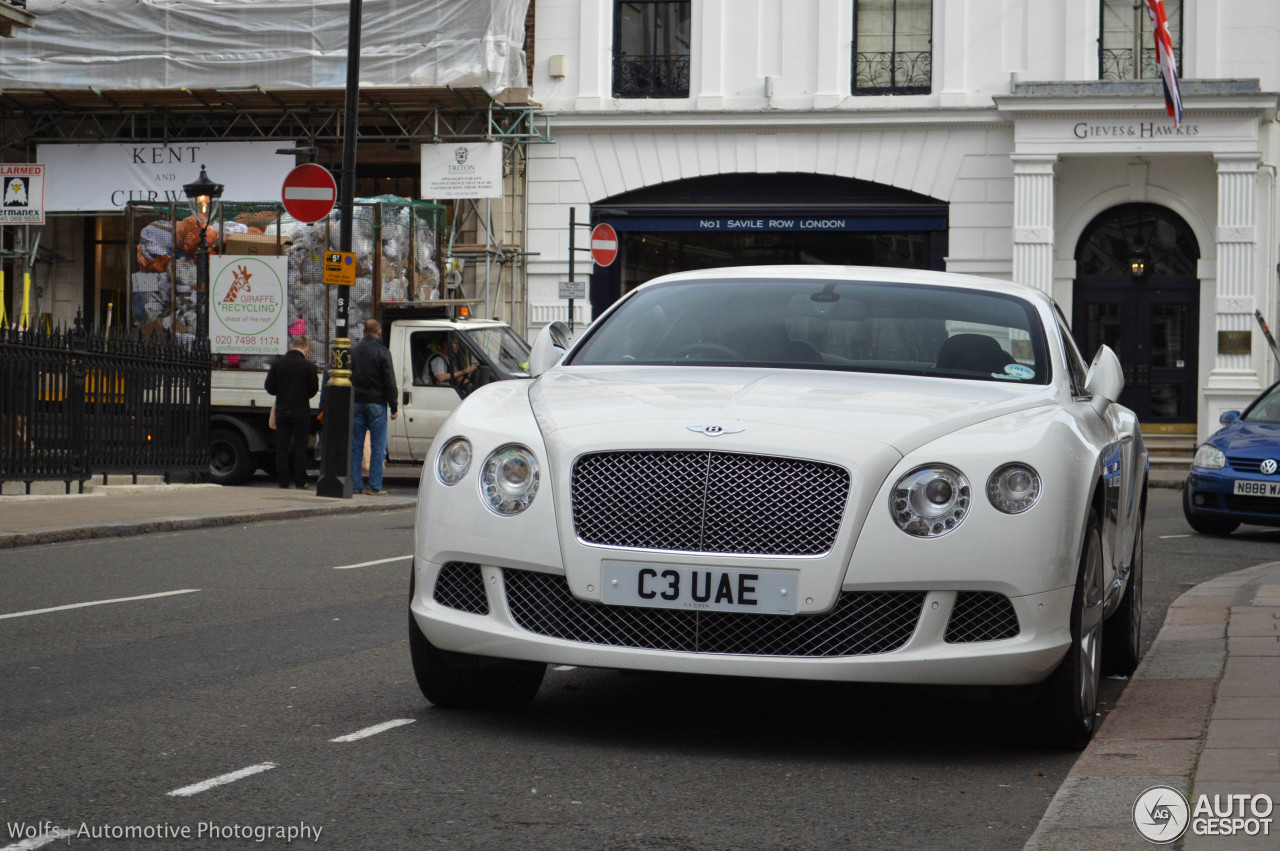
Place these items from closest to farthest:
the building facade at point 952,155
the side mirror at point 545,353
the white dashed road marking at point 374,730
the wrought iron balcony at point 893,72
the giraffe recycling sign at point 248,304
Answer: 1. the white dashed road marking at point 374,730
2. the side mirror at point 545,353
3. the giraffe recycling sign at point 248,304
4. the building facade at point 952,155
5. the wrought iron balcony at point 893,72

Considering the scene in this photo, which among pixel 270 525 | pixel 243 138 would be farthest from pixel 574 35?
pixel 270 525

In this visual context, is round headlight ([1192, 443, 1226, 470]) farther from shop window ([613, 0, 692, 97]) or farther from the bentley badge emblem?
shop window ([613, 0, 692, 97])

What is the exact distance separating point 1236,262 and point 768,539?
23.9 metres

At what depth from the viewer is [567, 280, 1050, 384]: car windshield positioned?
6.31 meters

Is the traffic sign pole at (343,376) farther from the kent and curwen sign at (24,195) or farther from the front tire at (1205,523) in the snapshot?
the front tire at (1205,523)

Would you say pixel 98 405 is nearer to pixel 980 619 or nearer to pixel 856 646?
pixel 856 646

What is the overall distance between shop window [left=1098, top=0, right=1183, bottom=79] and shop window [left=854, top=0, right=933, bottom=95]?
2.85 metres

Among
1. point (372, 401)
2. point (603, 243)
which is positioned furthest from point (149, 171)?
point (372, 401)

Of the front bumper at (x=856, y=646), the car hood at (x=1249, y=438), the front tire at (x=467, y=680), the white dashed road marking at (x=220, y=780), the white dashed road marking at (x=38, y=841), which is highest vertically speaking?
the car hood at (x=1249, y=438)

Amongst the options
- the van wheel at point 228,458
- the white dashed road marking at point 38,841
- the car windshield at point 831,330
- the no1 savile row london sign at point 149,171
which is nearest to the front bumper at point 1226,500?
the car windshield at point 831,330

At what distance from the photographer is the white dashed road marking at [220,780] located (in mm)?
4668

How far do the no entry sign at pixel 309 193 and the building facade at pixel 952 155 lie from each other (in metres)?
11.2

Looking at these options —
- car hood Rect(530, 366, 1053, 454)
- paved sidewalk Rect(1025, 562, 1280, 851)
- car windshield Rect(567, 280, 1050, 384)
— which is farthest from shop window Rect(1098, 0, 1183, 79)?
car hood Rect(530, 366, 1053, 454)

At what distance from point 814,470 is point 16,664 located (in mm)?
3771
